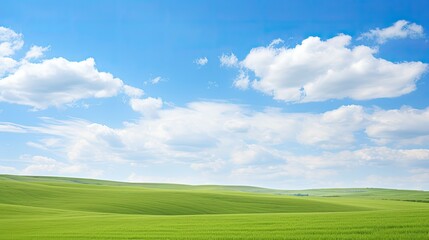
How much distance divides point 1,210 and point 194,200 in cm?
2290

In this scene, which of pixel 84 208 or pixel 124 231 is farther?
pixel 84 208

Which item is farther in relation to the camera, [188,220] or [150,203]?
[150,203]

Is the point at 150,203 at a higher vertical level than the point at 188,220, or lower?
lower

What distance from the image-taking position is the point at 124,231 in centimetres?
1933

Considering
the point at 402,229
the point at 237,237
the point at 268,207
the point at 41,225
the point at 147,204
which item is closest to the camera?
the point at 402,229

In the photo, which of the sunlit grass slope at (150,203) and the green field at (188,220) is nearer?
the green field at (188,220)

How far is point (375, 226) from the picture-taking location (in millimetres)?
15469

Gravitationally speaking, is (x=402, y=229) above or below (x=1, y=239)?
above

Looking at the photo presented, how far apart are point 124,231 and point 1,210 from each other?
1859 centimetres

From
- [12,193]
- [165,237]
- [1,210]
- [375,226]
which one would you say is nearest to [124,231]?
[165,237]

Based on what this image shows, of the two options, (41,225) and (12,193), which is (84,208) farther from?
(41,225)

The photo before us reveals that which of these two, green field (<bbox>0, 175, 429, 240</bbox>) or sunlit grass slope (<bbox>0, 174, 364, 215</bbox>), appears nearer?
green field (<bbox>0, 175, 429, 240</bbox>)

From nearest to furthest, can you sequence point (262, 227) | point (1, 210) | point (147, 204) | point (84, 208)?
point (262, 227) → point (1, 210) → point (84, 208) → point (147, 204)

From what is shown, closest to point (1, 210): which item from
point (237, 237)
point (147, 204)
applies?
point (147, 204)
